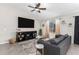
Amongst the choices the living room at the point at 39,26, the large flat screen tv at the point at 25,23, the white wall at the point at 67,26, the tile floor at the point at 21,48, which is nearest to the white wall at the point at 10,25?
the living room at the point at 39,26

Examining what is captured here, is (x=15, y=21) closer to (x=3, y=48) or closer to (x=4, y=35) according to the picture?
(x=4, y=35)

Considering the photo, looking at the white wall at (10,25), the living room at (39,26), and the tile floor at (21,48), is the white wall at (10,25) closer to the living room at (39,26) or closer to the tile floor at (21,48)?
the living room at (39,26)

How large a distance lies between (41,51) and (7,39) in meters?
1.10

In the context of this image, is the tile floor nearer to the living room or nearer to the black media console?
the living room

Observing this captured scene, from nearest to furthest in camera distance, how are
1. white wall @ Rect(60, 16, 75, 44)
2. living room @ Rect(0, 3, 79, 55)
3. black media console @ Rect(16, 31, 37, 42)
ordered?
living room @ Rect(0, 3, 79, 55) < white wall @ Rect(60, 16, 75, 44) < black media console @ Rect(16, 31, 37, 42)

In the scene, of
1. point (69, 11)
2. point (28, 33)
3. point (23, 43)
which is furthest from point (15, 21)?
point (69, 11)

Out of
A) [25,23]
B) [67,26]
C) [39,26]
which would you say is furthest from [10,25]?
[67,26]

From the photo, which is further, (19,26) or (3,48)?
(3,48)

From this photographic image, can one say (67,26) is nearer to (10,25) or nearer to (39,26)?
(39,26)

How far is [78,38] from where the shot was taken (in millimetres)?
2861

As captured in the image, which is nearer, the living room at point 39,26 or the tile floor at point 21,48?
the living room at point 39,26

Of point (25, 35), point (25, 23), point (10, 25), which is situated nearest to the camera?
point (25, 23)

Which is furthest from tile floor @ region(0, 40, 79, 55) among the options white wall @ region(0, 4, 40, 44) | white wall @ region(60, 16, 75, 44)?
white wall @ region(60, 16, 75, 44)

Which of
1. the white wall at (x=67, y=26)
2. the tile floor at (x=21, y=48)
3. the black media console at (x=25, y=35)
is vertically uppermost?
the white wall at (x=67, y=26)
